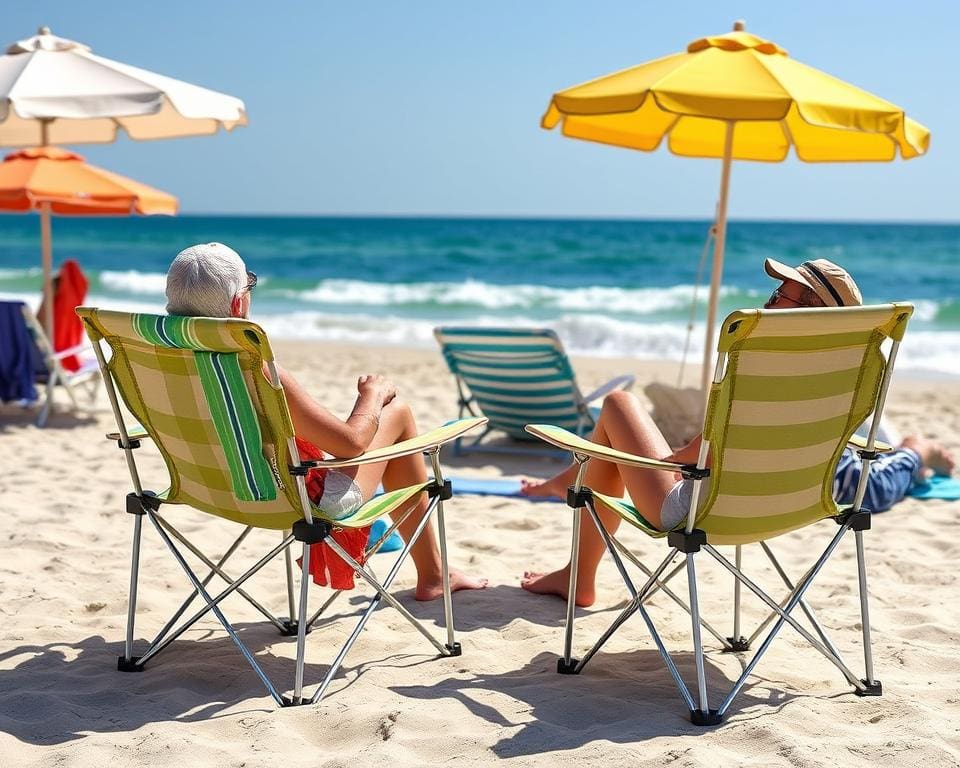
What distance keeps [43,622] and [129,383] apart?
93cm

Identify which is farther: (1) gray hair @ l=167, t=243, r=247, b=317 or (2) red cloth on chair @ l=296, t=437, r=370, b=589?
(2) red cloth on chair @ l=296, t=437, r=370, b=589

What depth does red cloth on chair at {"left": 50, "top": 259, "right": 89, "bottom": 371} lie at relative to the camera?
6.80 meters

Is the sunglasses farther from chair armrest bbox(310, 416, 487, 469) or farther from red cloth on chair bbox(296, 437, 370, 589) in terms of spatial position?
red cloth on chair bbox(296, 437, 370, 589)

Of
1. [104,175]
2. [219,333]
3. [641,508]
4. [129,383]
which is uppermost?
[104,175]

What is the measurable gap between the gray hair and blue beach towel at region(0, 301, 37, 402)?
13.6 feet

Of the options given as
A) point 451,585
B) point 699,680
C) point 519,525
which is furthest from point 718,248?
point 699,680

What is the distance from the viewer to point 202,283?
2.54 m

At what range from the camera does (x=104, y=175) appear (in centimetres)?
666

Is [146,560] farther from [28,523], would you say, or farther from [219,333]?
[219,333]

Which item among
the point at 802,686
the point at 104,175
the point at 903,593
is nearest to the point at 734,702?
the point at 802,686

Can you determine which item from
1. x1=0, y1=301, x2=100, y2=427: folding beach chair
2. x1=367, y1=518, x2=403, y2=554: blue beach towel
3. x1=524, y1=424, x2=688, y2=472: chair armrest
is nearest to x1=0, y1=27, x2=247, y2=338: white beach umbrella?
x1=0, y1=301, x2=100, y2=427: folding beach chair

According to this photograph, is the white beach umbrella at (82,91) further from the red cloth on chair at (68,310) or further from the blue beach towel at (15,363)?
the blue beach towel at (15,363)

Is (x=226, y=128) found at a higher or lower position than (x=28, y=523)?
higher

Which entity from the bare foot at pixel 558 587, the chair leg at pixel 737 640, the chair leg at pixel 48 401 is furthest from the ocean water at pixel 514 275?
the chair leg at pixel 737 640
